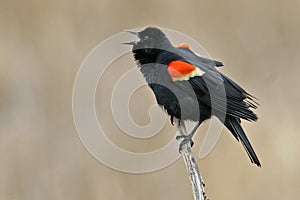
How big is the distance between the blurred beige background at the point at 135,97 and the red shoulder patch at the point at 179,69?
116 centimetres

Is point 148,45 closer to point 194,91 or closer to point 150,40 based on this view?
point 150,40

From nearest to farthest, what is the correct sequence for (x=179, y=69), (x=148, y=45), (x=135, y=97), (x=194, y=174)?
(x=194, y=174), (x=179, y=69), (x=148, y=45), (x=135, y=97)

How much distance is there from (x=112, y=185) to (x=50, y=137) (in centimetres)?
55

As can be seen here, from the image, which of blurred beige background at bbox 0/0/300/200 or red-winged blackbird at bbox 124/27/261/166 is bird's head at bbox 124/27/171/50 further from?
blurred beige background at bbox 0/0/300/200

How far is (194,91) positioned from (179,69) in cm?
15

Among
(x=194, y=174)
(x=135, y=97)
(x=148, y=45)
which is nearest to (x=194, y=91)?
(x=148, y=45)

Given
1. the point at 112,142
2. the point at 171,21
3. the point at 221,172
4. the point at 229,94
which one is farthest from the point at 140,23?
the point at 229,94

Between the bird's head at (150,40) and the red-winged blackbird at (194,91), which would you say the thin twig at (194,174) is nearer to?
the red-winged blackbird at (194,91)

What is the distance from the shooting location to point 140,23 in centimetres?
537

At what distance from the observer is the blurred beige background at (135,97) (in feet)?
16.4

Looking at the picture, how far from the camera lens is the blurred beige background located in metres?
4.99

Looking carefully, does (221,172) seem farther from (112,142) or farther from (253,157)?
(253,157)

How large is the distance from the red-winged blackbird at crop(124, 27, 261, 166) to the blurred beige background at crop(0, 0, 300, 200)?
1067 millimetres

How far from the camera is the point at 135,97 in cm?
514
